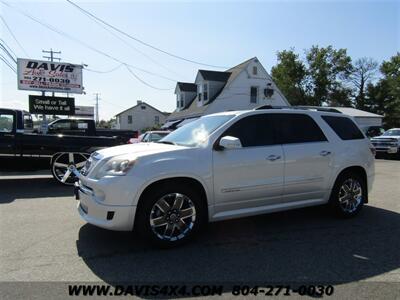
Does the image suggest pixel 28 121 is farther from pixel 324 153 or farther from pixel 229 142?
pixel 324 153

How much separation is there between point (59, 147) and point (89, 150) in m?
0.75

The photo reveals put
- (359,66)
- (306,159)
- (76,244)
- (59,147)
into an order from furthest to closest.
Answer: (359,66) → (59,147) → (306,159) → (76,244)

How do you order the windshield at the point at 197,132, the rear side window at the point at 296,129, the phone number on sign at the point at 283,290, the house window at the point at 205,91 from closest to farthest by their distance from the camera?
1. the phone number on sign at the point at 283,290
2. the windshield at the point at 197,132
3. the rear side window at the point at 296,129
4. the house window at the point at 205,91

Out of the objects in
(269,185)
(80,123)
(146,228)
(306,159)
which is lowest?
(146,228)

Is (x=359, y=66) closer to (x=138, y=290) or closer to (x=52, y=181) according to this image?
(x=52, y=181)

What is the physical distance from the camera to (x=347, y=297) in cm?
346

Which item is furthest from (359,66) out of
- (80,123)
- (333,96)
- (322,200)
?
(322,200)

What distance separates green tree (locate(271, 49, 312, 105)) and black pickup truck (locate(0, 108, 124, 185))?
167 ft

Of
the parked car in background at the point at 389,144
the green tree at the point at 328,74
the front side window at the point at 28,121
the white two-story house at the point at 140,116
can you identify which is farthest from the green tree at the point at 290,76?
the front side window at the point at 28,121

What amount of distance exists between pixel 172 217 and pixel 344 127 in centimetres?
367

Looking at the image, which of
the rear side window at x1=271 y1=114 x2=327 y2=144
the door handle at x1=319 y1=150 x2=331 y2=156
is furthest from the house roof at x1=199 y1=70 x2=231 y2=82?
the door handle at x1=319 y1=150 x2=331 y2=156

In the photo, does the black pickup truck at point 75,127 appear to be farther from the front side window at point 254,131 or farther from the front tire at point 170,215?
the front tire at point 170,215

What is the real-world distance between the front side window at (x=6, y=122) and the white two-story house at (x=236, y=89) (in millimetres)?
22637

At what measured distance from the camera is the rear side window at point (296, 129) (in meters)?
5.64
